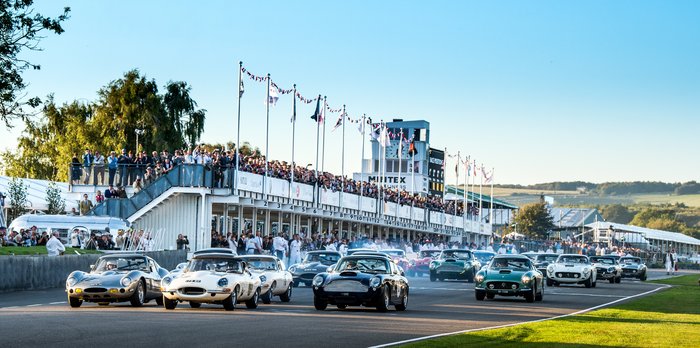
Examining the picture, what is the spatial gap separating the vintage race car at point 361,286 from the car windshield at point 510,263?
25.1 feet

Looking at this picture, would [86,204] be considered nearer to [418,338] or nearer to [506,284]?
[506,284]

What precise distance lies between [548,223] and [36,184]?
128925mm

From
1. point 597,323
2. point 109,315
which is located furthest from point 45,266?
point 597,323

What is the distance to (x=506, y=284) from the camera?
34281 mm

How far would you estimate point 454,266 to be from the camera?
50.4 meters

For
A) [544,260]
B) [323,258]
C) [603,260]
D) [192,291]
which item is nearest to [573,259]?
[544,260]

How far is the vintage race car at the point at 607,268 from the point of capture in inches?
2261

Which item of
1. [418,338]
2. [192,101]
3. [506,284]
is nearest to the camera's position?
[418,338]

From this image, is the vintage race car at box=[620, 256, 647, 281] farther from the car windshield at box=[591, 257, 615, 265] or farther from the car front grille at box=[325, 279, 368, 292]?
the car front grille at box=[325, 279, 368, 292]

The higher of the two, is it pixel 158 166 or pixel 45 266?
pixel 158 166

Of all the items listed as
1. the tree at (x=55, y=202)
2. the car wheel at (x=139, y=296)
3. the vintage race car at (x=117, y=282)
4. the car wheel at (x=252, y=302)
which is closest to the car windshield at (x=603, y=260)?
the tree at (x=55, y=202)

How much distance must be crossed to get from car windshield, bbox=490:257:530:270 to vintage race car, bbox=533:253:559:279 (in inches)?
710

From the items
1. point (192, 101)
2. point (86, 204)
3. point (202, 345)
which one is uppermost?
point (192, 101)

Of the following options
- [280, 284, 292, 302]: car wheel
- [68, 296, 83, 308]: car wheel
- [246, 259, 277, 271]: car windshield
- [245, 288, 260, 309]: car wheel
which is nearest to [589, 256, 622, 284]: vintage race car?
[280, 284, 292, 302]: car wheel
